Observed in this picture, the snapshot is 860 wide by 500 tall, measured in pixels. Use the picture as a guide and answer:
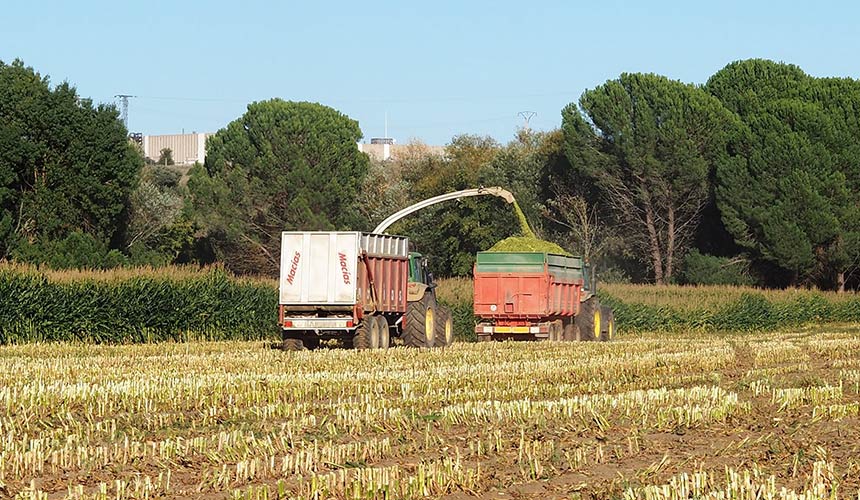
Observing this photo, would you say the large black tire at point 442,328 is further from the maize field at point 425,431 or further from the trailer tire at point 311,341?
the maize field at point 425,431

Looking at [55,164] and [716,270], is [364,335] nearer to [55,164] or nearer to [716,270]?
[55,164]

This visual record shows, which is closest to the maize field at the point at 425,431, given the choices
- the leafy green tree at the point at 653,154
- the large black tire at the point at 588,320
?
the large black tire at the point at 588,320

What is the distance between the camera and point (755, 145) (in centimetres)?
6488

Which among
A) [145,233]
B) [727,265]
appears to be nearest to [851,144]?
[727,265]

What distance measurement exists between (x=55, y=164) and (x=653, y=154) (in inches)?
1206

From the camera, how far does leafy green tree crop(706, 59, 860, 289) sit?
61.8m

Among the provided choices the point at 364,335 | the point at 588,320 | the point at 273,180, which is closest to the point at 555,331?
the point at 588,320

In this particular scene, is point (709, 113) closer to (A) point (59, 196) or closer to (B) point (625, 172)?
(B) point (625, 172)

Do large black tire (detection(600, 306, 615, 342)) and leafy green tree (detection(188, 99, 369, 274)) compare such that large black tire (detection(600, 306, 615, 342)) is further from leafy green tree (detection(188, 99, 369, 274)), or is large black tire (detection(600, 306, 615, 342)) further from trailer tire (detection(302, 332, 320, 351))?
leafy green tree (detection(188, 99, 369, 274))

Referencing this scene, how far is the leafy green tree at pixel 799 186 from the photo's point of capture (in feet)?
203

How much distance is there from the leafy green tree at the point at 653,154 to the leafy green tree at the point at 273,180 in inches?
561

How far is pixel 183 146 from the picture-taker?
14738 centimetres

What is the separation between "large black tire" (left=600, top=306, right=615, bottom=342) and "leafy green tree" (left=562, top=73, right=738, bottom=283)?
1175 inches

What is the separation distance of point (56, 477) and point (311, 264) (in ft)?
55.5
